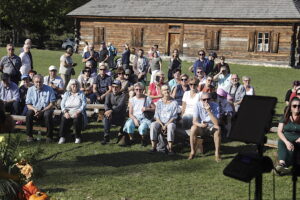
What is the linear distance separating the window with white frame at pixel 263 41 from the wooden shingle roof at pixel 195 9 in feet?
4.46

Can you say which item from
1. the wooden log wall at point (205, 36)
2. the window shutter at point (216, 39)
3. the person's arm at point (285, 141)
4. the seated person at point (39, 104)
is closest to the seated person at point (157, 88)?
the seated person at point (39, 104)

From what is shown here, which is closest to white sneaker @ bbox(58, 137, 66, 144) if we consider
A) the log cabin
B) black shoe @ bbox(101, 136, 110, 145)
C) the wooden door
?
black shoe @ bbox(101, 136, 110, 145)

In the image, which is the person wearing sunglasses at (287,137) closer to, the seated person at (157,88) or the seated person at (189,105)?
the seated person at (189,105)

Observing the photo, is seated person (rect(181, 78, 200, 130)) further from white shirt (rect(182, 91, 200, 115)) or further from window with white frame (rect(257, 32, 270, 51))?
window with white frame (rect(257, 32, 270, 51))

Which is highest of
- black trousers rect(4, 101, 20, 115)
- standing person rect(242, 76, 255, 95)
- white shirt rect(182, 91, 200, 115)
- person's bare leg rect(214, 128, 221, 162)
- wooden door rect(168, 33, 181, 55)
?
wooden door rect(168, 33, 181, 55)

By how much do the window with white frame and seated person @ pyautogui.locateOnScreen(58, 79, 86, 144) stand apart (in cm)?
2131

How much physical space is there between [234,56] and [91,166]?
2385 cm

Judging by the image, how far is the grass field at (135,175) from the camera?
6664 mm

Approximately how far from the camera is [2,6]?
4559 centimetres

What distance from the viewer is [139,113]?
986cm

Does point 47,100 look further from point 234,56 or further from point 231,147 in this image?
point 234,56

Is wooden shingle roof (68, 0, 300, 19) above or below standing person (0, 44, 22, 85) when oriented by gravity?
above

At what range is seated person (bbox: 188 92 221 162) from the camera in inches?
340

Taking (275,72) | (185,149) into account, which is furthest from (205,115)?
(275,72)
